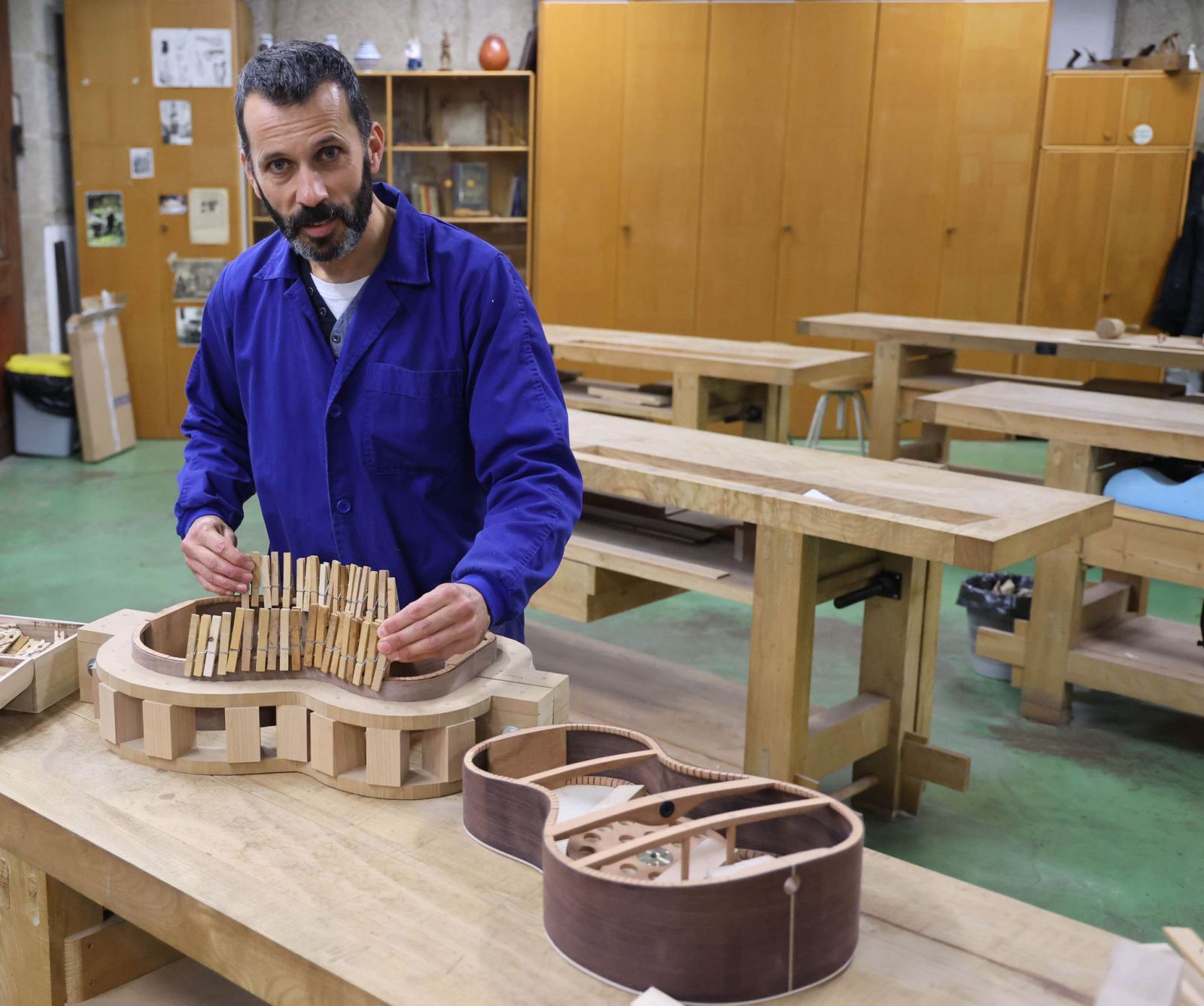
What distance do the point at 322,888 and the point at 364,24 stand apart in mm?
8460

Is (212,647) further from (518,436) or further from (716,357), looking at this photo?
(716,357)

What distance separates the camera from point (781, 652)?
9.03ft

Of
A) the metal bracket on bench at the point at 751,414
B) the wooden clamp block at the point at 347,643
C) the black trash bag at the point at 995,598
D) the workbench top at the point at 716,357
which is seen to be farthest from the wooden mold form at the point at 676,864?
the metal bracket on bench at the point at 751,414

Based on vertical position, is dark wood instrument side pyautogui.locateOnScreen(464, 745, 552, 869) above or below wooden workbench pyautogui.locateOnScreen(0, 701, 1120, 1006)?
above

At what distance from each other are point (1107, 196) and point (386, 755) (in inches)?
310

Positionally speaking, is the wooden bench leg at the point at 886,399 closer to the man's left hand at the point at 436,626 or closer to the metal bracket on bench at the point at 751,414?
the metal bracket on bench at the point at 751,414

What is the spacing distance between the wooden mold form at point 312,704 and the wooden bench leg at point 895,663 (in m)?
1.65

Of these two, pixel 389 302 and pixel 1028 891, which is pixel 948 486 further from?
pixel 389 302

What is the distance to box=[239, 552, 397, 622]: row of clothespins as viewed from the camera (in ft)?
4.92

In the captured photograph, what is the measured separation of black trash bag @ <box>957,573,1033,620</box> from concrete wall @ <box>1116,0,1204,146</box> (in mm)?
5545

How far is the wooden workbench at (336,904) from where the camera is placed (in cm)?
109

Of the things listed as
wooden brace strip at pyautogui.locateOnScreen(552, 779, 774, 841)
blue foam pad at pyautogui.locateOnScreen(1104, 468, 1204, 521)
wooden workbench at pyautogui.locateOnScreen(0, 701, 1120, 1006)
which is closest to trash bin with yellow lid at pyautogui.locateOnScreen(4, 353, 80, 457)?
blue foam pad at pyautogui.locateOnScreen(1104, 468, 1204, 521)

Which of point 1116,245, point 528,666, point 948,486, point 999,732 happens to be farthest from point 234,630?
point 1116,245

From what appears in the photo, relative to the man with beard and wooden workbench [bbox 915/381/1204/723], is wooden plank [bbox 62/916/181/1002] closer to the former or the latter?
the man with beard
